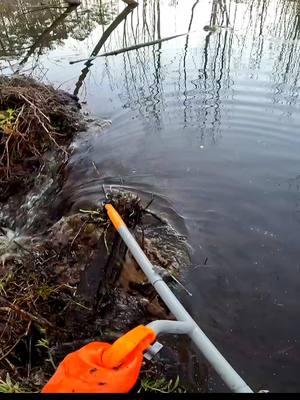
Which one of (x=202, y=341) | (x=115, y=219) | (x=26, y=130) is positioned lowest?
(x=26, y=130)

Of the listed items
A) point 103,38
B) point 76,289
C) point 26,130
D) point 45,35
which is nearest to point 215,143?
point 26,130

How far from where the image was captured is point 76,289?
2699 millimetres

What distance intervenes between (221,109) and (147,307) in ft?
12.1

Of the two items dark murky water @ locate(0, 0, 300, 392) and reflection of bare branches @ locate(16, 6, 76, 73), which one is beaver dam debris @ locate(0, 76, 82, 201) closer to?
dark murky water @ locate(0, 0, 300, 392)

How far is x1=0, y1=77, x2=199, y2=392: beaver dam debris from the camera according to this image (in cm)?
232

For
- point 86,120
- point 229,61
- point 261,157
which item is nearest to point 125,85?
point 86,120

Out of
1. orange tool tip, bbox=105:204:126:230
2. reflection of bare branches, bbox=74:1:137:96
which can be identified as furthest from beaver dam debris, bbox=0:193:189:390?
reflection of bare branches, bbox=74:1:137:96

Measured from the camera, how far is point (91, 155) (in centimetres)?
501

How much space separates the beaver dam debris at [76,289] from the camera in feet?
7.60

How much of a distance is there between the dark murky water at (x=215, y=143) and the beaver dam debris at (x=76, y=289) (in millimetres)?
311

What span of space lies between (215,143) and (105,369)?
3.94 m

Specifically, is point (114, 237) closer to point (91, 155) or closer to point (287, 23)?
point (91, 155)

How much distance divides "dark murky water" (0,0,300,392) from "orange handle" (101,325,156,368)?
1.17 metres

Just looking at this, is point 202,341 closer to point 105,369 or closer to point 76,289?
point 105,369
